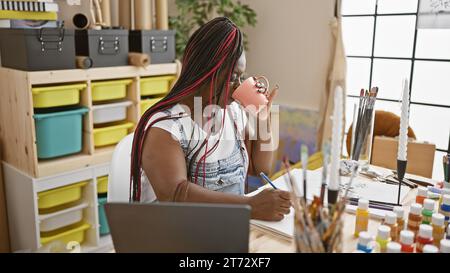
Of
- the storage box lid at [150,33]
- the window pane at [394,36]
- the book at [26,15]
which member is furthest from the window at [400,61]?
the book at [26,15]

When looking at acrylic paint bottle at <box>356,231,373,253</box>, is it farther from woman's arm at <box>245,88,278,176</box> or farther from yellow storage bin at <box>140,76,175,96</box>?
yellow storage bin at <box>140,76,175,96</box>

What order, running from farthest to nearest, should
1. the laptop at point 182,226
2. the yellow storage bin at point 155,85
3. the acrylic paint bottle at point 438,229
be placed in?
the yellow storage bin at point 155,85 → the acrylic paint bottle at point 438,229 → the laptop at point 182,226

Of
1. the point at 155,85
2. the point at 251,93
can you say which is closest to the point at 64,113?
the point at 155,85

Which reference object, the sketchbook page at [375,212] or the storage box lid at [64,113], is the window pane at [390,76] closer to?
the sketchbook page at [375,212]

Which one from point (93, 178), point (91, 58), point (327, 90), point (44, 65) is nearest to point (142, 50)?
point (91, 58)

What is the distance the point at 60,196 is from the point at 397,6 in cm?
240

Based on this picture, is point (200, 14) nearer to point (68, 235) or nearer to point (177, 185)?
point (68, 235)

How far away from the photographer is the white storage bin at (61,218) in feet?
7.49

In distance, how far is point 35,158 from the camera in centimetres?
213

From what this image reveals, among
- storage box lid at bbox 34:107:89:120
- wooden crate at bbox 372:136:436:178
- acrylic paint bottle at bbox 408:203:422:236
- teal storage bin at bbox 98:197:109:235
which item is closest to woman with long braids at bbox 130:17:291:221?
acrylic paint bottle at bbox 408:203:422:236

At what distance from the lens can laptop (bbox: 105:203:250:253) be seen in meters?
0.73

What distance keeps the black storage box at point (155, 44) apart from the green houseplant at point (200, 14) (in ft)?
1.09

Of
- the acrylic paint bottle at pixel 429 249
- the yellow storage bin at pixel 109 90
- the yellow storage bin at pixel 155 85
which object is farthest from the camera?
the yellow storage bin at pixel 155 85

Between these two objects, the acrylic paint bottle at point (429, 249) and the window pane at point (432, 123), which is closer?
the acrylic paint bottle at point (429, 249)
